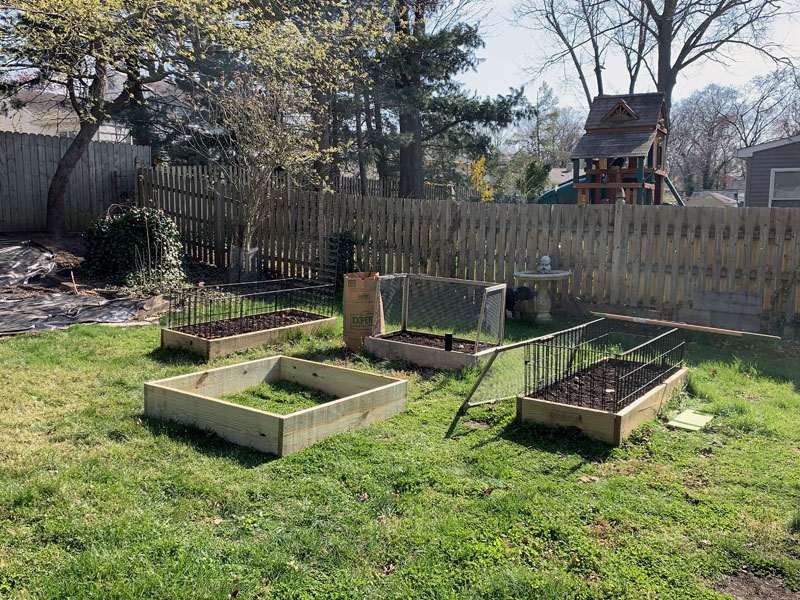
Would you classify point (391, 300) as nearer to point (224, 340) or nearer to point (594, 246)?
point (224, 340)

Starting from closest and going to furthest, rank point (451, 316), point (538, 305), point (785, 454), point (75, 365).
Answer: point (785, 454), point (75, 365), point (451, 316), point (538, 305)

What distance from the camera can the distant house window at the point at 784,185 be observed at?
20.5 metres

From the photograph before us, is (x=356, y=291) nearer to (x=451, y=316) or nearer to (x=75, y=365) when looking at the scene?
(x=451, y=316)

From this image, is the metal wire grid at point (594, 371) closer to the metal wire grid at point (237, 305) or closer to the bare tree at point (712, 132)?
the metal wire grid at point (237, 305)

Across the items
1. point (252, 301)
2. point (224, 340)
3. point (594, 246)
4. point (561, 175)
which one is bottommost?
point (224, 340)

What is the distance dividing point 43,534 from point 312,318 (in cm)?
532

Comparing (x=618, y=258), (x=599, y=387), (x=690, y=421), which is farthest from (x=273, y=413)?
(x=618, y=258)

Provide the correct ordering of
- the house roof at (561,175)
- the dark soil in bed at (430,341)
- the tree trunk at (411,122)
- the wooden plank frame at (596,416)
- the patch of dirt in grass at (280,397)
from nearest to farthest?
the wooden plank frame at (596,416), the patch of dirt in grass at (280,397), the dark soil in bed at (430,341), the tree trunk at (411,122), the house roof at (561,175)

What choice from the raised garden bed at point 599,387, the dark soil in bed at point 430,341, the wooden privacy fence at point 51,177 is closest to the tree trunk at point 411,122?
the wooden privacy fence at point 51,177

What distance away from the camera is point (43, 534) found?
3301 millimetres

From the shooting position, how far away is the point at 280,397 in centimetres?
568

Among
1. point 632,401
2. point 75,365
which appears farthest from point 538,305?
point 75,365

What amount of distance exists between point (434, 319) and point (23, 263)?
714 centimetres

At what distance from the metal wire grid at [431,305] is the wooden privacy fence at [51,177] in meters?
9.56
